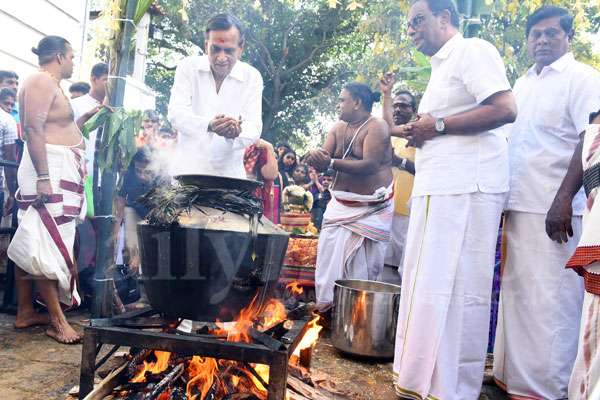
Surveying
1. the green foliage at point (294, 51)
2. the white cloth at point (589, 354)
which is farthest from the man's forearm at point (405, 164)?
the green foliage at point (294, 51)

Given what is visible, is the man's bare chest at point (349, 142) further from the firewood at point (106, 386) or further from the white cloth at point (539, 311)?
the firewood at point (106, 386)

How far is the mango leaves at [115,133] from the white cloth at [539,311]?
119 inches

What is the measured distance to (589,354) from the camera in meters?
1.83

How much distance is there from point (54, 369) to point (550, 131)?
3.56m

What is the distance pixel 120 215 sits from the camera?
196 inches

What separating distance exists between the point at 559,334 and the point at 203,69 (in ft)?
10.2

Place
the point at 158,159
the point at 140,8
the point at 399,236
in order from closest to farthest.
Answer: the point at 140,8 < the point at 399,236 < the point at 158,159

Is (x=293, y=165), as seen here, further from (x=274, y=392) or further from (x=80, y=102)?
(x=274, y=392)

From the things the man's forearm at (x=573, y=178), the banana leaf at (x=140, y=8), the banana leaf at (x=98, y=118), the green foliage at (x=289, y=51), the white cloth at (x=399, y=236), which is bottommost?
the white cloth at (x=399, y=236)

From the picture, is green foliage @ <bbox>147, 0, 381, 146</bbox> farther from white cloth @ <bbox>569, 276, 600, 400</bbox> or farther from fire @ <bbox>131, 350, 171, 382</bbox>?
white cloth @ <bbox>569, 276, 600, 400</bbox>

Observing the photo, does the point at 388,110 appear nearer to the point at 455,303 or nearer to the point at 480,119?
the point at 480,119

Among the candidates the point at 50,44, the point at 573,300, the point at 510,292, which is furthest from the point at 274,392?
the point at 50,44

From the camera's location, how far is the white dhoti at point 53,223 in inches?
140

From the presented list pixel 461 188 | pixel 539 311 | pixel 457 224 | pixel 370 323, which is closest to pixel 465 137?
pixel 461 188
